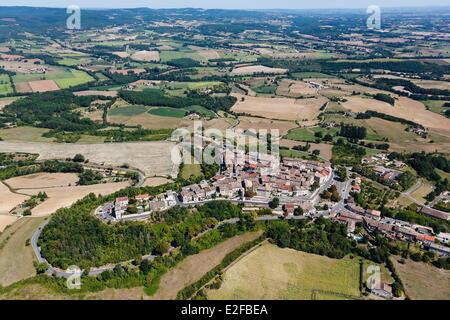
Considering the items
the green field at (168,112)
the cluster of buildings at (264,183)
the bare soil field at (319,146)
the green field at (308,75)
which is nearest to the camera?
the cluster of buildings at (264,183)

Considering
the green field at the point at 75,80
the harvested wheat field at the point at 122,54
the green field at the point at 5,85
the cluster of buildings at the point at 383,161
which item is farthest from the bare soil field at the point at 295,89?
the harvested wheat field at the point at 122,54

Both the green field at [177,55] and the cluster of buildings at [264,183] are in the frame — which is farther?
the green field at [177,55]

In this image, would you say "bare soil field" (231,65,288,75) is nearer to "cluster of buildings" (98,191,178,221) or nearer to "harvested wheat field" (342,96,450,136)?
"harvested wheat field" (342,96,450,136)

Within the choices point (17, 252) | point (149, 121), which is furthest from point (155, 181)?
point (149, 121)

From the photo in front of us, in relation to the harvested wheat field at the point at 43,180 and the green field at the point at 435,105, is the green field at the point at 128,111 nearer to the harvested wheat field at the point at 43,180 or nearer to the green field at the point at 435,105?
the harvested wheat field at the point at 43,180

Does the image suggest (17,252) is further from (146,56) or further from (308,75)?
(146,56)

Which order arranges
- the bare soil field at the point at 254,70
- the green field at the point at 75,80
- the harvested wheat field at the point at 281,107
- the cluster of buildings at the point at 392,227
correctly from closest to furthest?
the cluster of buildings at the point at 392,227, the harvested wheat field at the point at 281,107, the green field at the point at 75,80, the bare soil field at the point at 254,70
